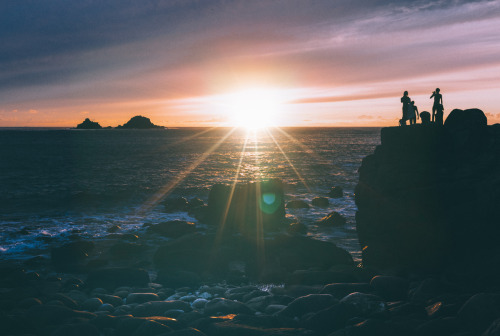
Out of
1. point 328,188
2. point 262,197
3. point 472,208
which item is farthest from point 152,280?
point 328,188

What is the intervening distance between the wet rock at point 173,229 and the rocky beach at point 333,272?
40 cm

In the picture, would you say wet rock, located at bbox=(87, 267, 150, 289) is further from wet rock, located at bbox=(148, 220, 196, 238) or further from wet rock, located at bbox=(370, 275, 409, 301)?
wet rock, located at bbox=(370, 275, 409, 301)

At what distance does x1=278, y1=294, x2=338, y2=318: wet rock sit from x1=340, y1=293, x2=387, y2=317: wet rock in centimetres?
44

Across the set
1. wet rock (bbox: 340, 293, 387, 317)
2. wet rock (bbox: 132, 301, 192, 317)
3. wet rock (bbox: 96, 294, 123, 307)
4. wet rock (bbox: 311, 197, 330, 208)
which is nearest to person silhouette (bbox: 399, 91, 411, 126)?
wet rock (bbox: 340, 293, 387, 317)

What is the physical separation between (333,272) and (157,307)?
650 cm

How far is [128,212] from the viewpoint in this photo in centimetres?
2712

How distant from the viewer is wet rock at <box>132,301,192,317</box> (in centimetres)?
1003

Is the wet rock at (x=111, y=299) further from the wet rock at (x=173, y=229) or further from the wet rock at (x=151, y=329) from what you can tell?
the wet rock at (x=173, y=229)

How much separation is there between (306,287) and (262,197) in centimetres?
1202

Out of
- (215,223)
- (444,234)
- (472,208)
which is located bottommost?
(215,223)

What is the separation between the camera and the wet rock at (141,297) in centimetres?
1104

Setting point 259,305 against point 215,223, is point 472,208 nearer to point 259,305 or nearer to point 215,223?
point 259,305

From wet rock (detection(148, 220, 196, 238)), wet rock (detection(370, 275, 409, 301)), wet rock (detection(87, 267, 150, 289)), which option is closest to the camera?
wet rock (detection(370, 275, 409, 301))

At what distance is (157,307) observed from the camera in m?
10.2
